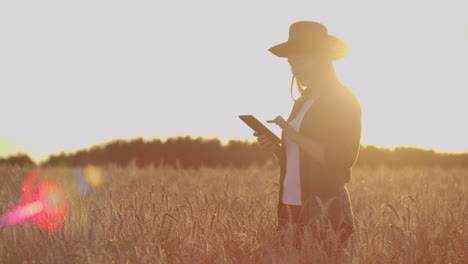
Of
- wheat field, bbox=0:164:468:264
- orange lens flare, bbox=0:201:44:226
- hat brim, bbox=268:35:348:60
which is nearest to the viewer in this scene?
wheat field, bbox=0:164:468:264

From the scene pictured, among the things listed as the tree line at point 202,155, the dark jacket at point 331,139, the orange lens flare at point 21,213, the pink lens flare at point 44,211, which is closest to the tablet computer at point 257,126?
the dark jacket at point 331,139

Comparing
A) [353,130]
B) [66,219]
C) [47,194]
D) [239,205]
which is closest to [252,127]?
[353,130]

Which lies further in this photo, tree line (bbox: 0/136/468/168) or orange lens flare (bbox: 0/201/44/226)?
tree line (bbox: 0/136/468/168)

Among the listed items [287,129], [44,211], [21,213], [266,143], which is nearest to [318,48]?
[287,129]

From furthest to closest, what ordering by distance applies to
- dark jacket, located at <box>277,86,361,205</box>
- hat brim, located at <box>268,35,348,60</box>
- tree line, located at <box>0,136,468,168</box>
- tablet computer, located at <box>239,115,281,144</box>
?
tree line, located at <box>0,136,468,168</box>
tablet computer, located at <box>239,115,281,144</box>
hat brim, located at <box>268,35,348,60</box>
dark jacket, located at <box>277,86,361,205</box>

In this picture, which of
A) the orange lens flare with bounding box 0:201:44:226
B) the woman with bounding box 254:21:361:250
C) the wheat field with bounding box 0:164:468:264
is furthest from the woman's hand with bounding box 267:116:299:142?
the orange lens flare with bounding box 0:201:44:226

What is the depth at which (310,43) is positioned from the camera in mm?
3752

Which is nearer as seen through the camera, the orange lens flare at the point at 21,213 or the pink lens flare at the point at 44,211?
the pink lens flare at the point at 44,211

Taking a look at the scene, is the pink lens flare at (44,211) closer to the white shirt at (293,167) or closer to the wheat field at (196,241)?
the wheat field at (196,241)

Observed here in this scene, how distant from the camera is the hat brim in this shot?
148 inches

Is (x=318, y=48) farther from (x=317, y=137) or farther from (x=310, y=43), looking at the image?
(x=317, y=137)

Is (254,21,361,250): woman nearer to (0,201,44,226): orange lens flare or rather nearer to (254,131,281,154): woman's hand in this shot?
(254,131,281,154): woman's hand

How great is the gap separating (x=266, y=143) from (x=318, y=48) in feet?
2.32

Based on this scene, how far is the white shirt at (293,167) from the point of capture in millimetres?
3818
